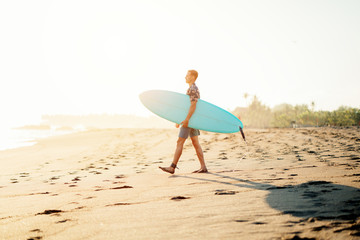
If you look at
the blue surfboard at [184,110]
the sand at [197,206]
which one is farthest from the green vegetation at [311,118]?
the sand at [197,206]

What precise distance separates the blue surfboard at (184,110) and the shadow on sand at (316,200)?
7.59 ft

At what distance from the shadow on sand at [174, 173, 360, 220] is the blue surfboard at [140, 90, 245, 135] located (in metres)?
2.31

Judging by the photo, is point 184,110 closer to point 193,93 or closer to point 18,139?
point 193,93

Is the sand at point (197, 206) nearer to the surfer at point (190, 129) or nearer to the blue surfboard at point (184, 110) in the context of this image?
the surfer at point (190, 129)

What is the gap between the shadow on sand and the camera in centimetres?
217

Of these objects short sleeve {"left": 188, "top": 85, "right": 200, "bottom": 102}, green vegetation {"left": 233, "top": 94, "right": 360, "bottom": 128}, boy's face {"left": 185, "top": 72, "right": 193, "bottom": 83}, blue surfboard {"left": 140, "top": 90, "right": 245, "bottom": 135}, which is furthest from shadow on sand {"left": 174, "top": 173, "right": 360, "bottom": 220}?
green vegetation {"left": 233, "top": 94, "right": 360, "bottom": 128}

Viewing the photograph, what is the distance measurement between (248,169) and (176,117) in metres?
1.73

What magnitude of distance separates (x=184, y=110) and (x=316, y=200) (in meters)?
3.39

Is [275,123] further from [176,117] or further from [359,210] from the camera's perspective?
[359,210]

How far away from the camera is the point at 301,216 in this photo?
2.15 metres

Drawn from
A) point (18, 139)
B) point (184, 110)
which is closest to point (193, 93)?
point (184, 110)

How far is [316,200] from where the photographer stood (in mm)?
2523

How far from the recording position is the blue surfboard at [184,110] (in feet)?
18.2

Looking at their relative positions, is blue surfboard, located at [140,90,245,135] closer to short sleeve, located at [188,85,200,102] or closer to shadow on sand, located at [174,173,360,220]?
short sleeve, located at [188,85,200,102]
